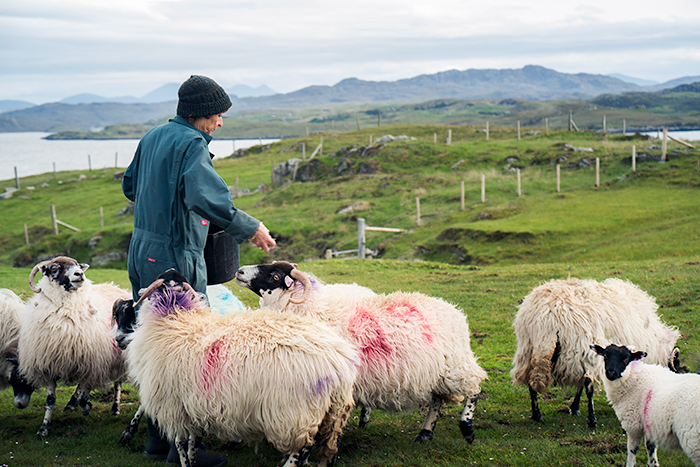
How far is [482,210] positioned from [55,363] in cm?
2456

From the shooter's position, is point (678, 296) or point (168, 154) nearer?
point (168, 154)

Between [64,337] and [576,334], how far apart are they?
22.1 feet

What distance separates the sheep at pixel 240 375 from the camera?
4.72 m

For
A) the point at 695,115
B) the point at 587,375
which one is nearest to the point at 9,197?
the point at 587,375

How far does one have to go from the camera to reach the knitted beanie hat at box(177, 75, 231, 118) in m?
5.18

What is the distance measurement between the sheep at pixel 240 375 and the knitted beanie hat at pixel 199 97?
63.3 inches

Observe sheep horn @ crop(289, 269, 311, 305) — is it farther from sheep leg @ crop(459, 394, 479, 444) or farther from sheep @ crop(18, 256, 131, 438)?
sheep @ crop(18, 256, 131, 438)

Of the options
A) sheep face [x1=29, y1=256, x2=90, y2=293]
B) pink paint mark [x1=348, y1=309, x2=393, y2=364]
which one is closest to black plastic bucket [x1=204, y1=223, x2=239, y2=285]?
pink paint mark [x1=348, y1=309, x2=393, y2=364]

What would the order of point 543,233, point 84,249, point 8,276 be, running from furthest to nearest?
point 84,249 < point 543,233 < point 8,276

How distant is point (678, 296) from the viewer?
12180 millimetres

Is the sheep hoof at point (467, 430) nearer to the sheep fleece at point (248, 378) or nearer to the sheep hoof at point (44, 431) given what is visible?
the sheep fleece at point (248, 378)

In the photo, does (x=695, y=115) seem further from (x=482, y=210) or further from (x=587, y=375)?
(x=587, y=375)

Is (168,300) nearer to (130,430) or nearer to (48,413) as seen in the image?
(130,430)

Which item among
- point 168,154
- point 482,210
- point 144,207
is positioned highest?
point 168,154
